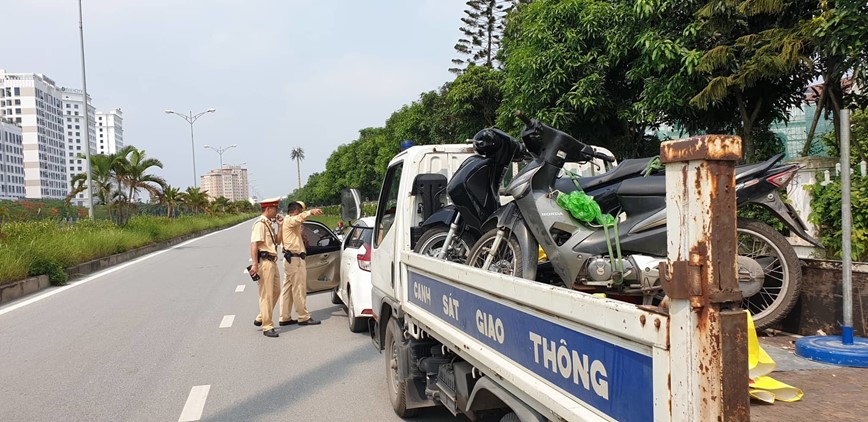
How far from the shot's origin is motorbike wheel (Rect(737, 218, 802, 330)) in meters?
3.41

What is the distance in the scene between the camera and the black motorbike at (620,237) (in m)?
3.54

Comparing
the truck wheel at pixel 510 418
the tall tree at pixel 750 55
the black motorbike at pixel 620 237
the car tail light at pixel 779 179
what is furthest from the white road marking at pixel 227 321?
the tall tree at pixel 750 55

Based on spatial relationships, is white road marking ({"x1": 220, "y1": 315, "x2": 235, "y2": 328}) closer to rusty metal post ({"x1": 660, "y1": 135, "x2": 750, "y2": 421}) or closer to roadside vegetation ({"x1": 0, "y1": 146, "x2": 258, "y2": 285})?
roadside vegetation ({"x1": 0, "y1": 146, "x2": 258, "y2": 285})

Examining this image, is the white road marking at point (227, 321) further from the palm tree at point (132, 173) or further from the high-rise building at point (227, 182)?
the high-rise building at point (227, 182)

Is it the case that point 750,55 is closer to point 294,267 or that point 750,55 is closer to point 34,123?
point 294,267

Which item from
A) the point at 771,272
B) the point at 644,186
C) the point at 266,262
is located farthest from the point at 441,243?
the point at 266,262

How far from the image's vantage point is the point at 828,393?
7.65 feet

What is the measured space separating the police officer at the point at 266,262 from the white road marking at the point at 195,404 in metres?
2.19

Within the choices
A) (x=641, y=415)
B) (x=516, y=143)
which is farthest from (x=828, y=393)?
(x=516, y=143)

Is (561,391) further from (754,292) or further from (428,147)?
(428,147)

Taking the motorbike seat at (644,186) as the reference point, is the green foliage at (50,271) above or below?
below

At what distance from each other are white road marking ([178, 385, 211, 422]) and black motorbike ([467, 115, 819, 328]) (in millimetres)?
2564

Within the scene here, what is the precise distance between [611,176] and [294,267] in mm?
5323

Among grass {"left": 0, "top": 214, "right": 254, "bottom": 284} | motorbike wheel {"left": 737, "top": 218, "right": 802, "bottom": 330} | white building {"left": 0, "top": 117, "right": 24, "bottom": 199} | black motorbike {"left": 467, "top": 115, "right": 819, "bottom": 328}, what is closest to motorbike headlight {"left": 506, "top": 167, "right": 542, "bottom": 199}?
black motorbike {"left": 467, "top": 115, "right": 819, "bottom": 328}
